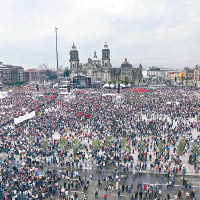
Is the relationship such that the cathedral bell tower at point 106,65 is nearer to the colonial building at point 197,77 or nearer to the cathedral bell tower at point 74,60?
the cathedral bell tower at point 74,60

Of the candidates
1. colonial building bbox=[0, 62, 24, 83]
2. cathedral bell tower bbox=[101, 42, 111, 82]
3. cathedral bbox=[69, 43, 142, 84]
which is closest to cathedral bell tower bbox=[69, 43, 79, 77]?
cathedral bbox=[69, 43, 142, 84]

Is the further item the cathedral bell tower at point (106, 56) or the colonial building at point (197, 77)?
the cathedral bell tower at point (106, 56)

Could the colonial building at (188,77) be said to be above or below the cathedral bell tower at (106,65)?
below

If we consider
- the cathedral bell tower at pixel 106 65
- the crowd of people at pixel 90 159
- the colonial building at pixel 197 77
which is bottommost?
the crowd of people at pixel 90 159

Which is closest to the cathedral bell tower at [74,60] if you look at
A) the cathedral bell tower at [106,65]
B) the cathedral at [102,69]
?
the cathedral at [102,69]

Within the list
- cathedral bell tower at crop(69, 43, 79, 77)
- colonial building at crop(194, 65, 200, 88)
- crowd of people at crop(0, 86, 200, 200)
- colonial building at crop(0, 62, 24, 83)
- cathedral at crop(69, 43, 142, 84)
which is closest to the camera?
crowd of people at crop(0, 86, 200, 200)

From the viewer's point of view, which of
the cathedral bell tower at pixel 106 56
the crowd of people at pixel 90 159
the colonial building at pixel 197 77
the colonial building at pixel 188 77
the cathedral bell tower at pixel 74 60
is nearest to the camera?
the crowd of people at pixel 90 159

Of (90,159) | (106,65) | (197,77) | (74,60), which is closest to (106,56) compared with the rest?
(106,65)

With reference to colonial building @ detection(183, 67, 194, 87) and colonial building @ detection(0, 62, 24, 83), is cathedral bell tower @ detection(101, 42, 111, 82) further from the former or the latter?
colonial building @ detection(0, 62, 24, 83)

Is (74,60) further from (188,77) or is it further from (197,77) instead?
A: (197,77)

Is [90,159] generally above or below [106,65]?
below

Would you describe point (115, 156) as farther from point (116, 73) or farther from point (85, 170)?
point (116, 73)

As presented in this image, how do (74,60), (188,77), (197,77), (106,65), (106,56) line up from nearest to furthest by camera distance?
(197,77) < (188,77) < (74,60) < (106,65) < (106,56)
